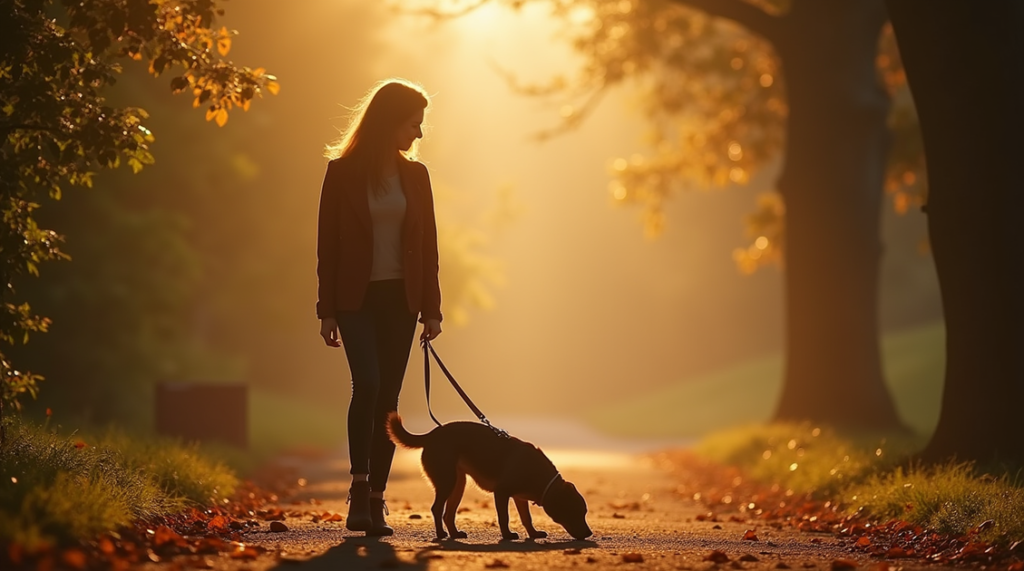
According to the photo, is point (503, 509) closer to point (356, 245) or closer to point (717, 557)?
point (717, 557)

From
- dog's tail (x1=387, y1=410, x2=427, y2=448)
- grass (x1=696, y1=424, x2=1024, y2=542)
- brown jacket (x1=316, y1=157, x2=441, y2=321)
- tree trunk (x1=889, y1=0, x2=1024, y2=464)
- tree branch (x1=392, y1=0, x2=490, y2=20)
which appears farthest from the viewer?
tree branch (x1=392, y1=0, x2=490, y2=20)

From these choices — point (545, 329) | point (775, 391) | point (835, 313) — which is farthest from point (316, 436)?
point (545, 329)

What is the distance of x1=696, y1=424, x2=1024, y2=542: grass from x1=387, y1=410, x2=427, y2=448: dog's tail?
3263 millimetres

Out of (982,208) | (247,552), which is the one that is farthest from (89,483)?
(982,208)

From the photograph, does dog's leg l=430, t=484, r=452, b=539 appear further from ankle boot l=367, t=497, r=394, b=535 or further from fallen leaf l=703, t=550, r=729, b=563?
Result: fallen leaf l=703, t=550, r=729, b=563

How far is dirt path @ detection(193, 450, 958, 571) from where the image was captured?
22.0ft

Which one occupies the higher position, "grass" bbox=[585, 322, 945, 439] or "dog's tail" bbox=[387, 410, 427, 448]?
"grass" bbox=[585, 322, 945, 439]

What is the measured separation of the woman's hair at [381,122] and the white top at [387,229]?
88 millimetres

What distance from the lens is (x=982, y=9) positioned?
35.4 ft

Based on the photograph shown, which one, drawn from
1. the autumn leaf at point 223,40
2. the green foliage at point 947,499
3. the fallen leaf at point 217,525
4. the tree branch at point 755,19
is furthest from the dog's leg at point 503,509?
the tree branch at point 755,19

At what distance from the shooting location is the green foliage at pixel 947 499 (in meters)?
8.04

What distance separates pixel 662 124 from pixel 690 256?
153 ft

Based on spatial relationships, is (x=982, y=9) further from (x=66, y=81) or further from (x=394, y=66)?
(x=394, y=66)

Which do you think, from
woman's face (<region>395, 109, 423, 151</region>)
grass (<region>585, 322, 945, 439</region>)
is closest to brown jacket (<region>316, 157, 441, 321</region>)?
woman's face (<region>395, 109, 423, 151</region>)
